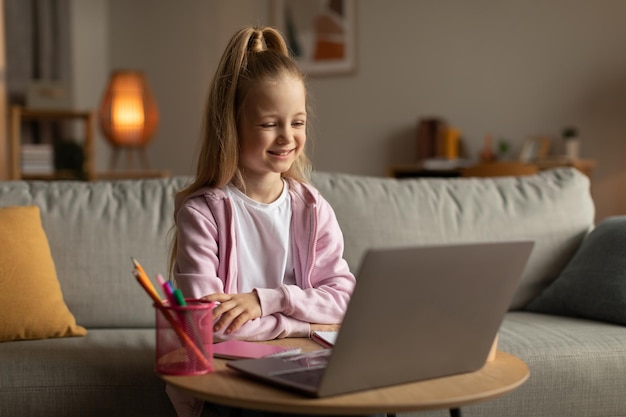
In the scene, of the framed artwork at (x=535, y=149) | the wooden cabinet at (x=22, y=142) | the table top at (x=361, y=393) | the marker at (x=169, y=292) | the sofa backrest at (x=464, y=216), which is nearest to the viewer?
the table top at (x=361, y=393)

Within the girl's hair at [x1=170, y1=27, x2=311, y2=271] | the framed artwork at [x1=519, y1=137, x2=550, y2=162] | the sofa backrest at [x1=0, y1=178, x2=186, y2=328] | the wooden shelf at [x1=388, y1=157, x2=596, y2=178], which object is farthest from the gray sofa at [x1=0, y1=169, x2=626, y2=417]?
the framed artwork at [x1=519, y1=137, x2=550, y2=162]

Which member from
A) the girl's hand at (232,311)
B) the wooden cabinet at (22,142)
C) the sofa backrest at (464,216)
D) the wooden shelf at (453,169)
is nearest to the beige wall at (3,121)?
the wooden cabinet at (22,142)

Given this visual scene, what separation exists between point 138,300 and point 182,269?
75 centimetres

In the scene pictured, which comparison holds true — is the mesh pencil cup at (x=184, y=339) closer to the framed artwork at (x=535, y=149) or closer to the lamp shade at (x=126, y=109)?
the framed artwork at (x=535, y=149)

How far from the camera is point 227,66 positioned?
66.1 inches

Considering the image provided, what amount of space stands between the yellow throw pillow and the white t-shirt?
0.69 metres

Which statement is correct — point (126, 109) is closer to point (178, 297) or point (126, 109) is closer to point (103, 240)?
point (103, 240)

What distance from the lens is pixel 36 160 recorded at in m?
4.91

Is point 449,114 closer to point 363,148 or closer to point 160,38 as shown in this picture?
point 363,148

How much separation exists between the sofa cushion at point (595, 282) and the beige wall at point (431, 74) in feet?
8.63

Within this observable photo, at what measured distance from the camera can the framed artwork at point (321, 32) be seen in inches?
219

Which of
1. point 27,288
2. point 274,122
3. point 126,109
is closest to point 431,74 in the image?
point 126,109

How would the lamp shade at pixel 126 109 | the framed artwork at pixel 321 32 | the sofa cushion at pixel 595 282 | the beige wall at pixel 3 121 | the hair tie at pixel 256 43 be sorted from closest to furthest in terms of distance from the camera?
the hair tie at pixel 256 43 < the sofa cushion at pixel 595 282 < the beige wall at pixel 3 121 < the lamp shade at pixel 126 109 < the framed artwork at pixel 321 32

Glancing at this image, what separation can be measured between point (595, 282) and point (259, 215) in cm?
105
